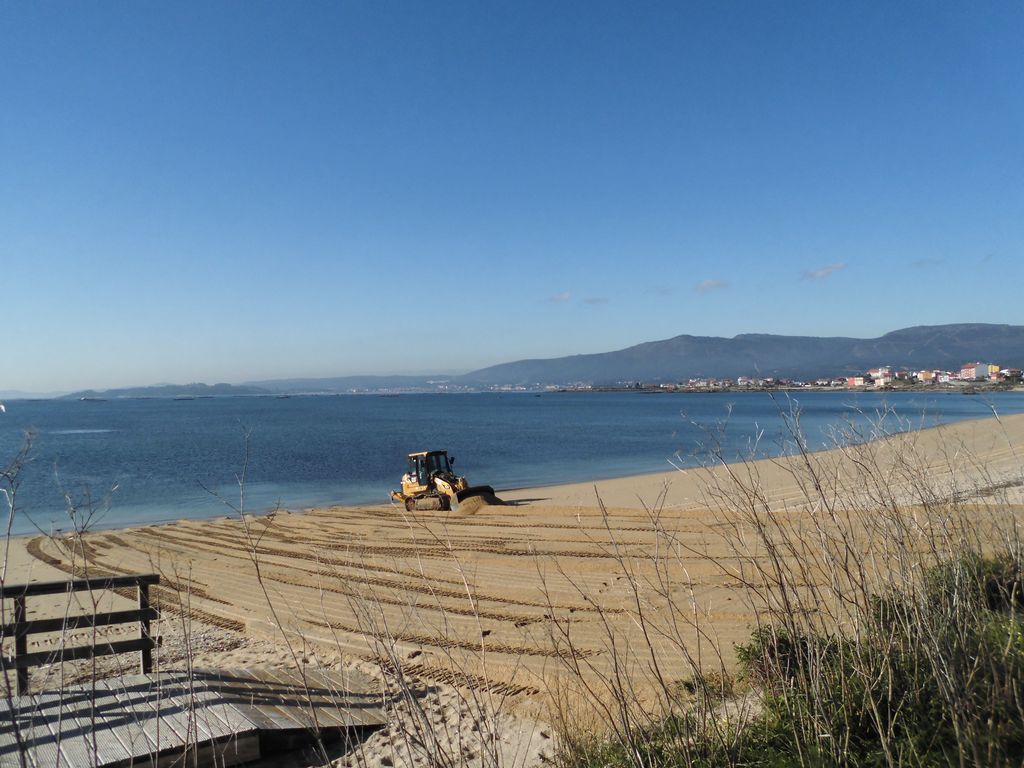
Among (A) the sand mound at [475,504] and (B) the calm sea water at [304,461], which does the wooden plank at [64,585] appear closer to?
(B) the calm sea water at [304,461]

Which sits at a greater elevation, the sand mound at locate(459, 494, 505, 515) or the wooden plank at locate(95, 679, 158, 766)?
the wooden plank at locate(95, 679, 158, 766)

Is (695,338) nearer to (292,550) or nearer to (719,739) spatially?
(292,550)

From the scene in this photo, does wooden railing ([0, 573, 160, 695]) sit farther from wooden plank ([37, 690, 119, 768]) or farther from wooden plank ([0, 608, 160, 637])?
wooden plank ([37, 690, 119, 768])

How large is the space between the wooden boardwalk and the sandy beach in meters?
0.39

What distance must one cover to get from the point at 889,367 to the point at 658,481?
18495 mm

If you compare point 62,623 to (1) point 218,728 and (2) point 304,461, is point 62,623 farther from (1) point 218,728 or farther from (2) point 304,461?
(2) point 304,461

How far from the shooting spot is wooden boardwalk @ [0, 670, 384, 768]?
470 centimetres

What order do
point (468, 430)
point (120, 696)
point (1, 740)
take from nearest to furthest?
point (1, 740)
point (120, 696)
point (468, 430)

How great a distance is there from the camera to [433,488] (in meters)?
20.2

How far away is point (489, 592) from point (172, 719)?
5058mm

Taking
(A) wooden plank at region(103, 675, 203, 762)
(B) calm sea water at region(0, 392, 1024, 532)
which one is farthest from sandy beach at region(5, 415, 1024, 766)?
(B) calm sea water at region(0, 392, 1024, 532)

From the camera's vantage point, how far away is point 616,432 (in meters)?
55.9

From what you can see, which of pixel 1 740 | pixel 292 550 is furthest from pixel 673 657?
pixel 292 550

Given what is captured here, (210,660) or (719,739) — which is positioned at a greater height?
(719,739)
